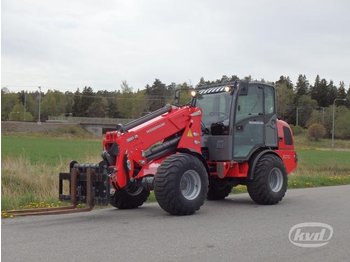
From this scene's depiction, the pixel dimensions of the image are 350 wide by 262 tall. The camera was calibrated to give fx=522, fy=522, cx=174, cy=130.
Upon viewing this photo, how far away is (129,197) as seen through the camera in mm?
11000

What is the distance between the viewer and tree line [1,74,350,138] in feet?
364

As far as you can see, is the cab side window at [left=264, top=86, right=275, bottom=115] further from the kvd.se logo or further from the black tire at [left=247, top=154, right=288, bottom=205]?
the kvd.se logo

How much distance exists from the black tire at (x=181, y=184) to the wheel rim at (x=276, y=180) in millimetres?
2449

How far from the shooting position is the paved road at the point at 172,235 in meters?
6.65

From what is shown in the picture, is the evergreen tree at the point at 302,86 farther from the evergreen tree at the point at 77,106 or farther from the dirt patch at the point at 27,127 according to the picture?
the dirt patch at the point at 27,127

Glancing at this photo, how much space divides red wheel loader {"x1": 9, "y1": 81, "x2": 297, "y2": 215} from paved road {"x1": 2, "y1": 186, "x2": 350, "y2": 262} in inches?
18.5

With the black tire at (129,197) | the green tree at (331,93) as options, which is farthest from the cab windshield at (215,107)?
the green tree at (331,93)

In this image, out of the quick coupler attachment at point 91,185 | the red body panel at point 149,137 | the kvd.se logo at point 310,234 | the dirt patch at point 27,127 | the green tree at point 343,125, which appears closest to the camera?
the kvd.se logo at point 310,234

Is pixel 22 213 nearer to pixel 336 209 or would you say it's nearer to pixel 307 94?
pixel 336 209

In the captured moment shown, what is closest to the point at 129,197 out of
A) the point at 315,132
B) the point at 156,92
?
the point at 315,132

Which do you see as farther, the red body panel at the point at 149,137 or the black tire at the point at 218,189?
the black tire at the point at 218,189

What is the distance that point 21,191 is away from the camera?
1282 cm

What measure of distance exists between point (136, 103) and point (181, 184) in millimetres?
105317

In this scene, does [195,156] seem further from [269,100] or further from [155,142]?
[269,100]
